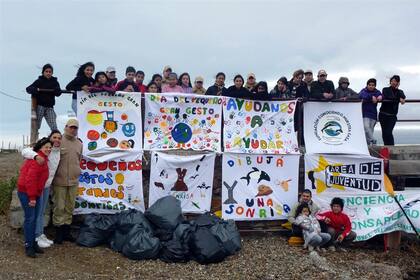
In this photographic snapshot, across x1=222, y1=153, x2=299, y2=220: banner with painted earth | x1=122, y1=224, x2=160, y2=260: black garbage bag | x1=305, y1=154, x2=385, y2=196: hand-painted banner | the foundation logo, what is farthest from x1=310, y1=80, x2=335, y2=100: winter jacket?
x1=122, y1=224, x2=160, y2=260: black garbage bag

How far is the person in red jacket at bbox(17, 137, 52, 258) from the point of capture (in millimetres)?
5938

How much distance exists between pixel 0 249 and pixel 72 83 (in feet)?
9.47

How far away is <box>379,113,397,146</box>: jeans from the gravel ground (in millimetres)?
2546

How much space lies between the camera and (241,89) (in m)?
7.85

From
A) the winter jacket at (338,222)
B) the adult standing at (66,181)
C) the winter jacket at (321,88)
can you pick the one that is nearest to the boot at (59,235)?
the adult standing at (66,181)

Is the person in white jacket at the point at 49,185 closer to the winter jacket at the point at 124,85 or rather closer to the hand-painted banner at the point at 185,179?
the hand-painted banner at the point at 185,179

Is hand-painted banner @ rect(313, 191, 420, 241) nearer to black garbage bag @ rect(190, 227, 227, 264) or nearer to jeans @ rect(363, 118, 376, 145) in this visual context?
jeans @ rect(363, 118, 376, 145)

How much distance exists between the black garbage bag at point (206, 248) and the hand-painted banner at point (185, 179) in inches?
39.3

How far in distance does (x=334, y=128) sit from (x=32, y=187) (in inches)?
212

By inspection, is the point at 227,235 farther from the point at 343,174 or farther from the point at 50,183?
the point at 50,183

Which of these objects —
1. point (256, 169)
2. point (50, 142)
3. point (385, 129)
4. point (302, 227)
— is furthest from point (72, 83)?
point (385, 129)

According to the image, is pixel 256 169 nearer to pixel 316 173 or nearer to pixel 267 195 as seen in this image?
pixel 267 195

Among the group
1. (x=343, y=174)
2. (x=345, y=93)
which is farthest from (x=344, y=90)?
(x=343, y=174)

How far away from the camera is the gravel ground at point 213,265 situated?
578cm
